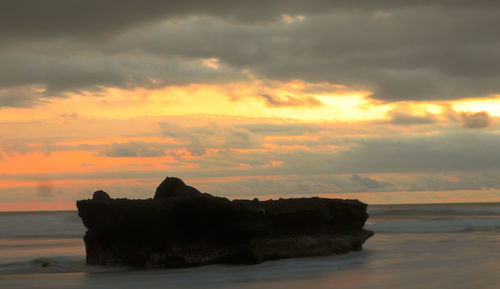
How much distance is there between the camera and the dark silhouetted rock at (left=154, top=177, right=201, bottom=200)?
2348 centimetres

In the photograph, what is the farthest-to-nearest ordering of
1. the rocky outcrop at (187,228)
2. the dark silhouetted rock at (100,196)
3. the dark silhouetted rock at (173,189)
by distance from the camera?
the dark silhouetted rock at (173,189) → the dark silhouetted rock at (100,196) → the rocky outcrop at (187,228)

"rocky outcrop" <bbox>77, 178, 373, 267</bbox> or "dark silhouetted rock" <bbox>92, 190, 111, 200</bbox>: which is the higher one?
"dark silhouetted rock" <bbox>92, 190, 111, 200</bbox>

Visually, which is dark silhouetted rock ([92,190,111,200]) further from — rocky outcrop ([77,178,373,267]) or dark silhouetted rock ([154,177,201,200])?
dark silhouetted rock ([154,177,201,200])

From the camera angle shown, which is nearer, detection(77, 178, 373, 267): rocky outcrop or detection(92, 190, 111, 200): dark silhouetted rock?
detection(77, 178, 373, 267): rocky outcrop

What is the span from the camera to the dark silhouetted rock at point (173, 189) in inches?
925

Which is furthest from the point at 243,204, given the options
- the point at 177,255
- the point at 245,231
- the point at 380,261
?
the point at 380,261

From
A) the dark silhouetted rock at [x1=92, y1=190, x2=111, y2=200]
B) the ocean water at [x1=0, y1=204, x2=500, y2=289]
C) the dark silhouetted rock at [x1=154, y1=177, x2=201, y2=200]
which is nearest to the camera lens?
the ocean water at [x1=0, y1=204, x2=500, y2=289]

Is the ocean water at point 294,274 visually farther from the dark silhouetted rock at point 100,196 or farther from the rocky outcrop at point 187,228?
the dark silhouetted rock at point 100,196

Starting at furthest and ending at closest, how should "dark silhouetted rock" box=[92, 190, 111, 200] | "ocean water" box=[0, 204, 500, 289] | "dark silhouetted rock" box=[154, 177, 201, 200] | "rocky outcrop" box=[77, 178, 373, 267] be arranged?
"dark silhouetted rock" box=[154, 177, 201, 200] < "dark silhouetted rock" box=[92, 190, 111, 200] < "rocky outcrop" box=[77, 178, 373, 267] < "ocean water" box=[0, 204, 500, 289]

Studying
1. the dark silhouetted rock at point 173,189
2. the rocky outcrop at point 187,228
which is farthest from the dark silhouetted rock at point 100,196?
the dark silhouetted rock at point 173,189

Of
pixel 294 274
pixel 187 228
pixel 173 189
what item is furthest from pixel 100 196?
pixel 294 274

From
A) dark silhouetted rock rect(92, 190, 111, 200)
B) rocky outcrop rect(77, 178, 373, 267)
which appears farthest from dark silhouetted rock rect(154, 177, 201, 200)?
dark silhouetted rock rect(92, 190, 111, 200)

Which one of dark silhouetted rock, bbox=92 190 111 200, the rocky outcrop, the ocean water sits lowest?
the ocean water

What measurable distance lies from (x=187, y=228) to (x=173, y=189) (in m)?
2.08
